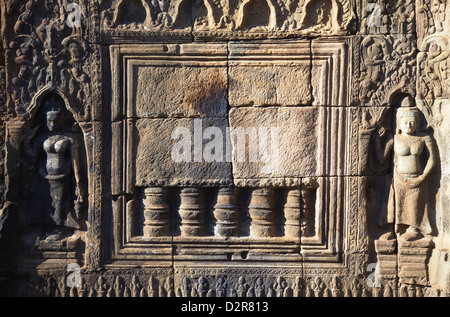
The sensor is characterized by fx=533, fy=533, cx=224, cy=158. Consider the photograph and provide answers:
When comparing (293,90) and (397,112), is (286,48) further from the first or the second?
(397,112)

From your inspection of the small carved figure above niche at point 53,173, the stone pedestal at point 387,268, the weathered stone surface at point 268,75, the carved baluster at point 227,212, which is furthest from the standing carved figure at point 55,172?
the stone pedestal at point 387,268

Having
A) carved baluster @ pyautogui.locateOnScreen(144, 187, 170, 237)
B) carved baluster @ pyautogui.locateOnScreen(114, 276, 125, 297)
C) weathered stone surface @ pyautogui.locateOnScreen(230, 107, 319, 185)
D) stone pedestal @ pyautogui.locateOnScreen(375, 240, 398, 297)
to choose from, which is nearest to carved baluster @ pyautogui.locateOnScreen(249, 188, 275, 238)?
weathered stone surface @ pyautogui.locateOnScreen(230, 107, 319, 185)

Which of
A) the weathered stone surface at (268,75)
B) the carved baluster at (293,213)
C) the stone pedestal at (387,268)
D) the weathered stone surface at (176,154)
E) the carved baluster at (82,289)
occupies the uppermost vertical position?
the weathered stone surface at (268,75)

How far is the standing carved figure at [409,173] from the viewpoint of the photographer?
17.4 feet

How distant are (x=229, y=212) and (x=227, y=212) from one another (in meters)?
0.02

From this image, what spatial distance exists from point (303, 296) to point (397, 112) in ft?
6.93

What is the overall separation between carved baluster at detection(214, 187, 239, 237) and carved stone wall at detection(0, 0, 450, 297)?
15 millimetres

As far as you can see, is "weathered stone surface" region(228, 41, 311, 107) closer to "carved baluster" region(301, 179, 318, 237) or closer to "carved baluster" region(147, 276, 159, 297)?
"carved baluster" region(301, 179, 318, 237)

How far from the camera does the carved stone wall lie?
211 inches

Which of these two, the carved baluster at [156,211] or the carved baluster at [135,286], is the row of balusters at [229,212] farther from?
the carved baluster at [135,286]

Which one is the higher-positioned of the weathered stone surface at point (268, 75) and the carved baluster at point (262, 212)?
the weathered stone surface at point (268, 75)

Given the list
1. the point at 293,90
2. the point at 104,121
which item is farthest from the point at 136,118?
the point at 293,90

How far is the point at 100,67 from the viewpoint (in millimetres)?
5414

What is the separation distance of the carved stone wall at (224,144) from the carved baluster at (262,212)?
0.05 feet
